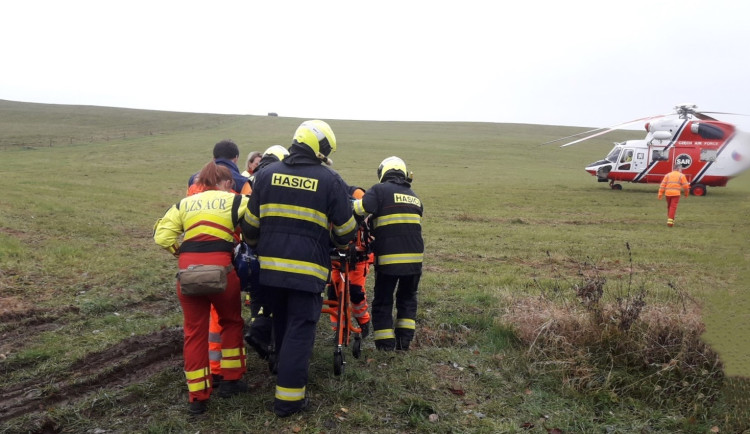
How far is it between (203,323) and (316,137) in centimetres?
196

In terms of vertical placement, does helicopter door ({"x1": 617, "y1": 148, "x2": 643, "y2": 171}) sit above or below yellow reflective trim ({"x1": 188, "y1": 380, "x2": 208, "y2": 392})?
above

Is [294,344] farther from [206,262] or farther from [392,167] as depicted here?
[392,167]

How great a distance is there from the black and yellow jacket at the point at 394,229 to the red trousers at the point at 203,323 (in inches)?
70.7

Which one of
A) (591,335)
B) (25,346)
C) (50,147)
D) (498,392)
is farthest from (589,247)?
(50,147)

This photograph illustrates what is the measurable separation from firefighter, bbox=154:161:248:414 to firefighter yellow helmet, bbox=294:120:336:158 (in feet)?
2.62

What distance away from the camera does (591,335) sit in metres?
5.60

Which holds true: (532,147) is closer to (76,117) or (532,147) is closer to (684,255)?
(684,255)

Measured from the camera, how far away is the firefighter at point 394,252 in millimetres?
6191

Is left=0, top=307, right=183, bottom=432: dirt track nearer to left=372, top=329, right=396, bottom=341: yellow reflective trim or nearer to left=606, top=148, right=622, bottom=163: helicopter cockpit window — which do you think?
left=372, top=329, right=396, bottom=341: yellow reflective trim

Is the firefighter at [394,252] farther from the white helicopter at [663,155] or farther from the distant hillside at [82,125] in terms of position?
the distant hillside at [82,125]

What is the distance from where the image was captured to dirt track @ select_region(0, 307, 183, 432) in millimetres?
4852

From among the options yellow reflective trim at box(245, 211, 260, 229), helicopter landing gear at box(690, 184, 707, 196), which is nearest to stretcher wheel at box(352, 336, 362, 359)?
yellow reflective trim at box(245, 211, 260, 229)

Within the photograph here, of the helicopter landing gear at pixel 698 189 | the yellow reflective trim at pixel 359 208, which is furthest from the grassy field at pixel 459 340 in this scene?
the helicopter landing gear at pixel 698 189

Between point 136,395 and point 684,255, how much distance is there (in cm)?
1151
